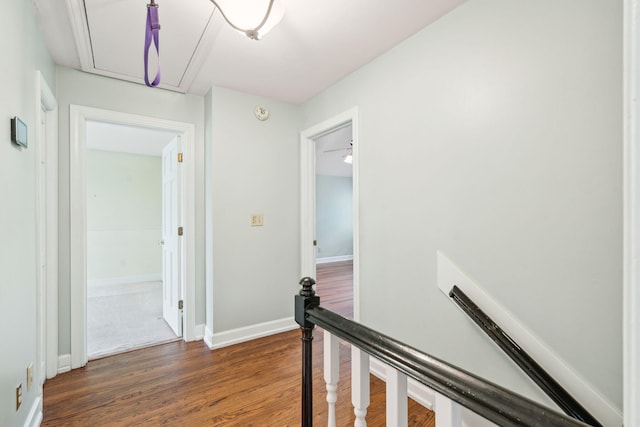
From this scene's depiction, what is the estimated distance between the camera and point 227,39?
2.00m

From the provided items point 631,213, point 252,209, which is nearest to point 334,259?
point 252,209

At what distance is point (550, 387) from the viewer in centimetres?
125

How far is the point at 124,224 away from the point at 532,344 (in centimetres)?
615

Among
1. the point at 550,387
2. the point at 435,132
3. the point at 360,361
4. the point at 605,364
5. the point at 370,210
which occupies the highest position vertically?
the point at 435,132

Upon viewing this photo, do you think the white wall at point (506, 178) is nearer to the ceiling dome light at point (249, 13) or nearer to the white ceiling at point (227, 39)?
the white ceiling at point (227, 39)

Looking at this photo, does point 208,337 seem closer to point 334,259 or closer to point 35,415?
point 35,415

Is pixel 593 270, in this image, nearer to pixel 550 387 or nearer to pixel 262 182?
pixel 550 387

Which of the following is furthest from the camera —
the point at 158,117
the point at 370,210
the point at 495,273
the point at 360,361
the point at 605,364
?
the point at 158,117

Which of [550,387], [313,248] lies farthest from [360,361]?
[313,248]

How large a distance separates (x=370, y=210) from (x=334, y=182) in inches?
214

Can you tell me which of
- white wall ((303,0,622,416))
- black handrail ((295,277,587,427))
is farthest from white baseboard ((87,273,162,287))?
black handrail ((295,277,587,427))

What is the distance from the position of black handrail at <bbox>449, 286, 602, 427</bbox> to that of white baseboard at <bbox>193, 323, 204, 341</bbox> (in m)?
2.39

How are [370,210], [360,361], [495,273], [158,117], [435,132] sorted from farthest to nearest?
1. [158,117]
2. [370,210]
3. [435,132]
4. [495,273]
5. [360,361]

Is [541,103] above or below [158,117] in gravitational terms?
below
